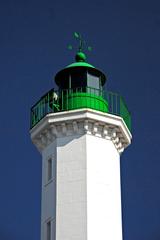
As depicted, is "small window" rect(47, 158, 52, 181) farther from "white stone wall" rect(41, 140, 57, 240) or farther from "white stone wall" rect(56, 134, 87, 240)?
"white stone wall" rect(56, 134, 87, 240)

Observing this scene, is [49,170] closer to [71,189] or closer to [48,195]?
[48,195]

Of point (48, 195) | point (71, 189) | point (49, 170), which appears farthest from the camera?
point (49, 170)

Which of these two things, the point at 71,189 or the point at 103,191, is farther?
the point at 103,191

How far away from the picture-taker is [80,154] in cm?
2444

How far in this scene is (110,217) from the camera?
24031mm

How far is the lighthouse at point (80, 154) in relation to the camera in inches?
932

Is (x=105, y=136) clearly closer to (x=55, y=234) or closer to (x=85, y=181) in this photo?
(x=85, y=181)

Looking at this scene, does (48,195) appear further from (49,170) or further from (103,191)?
(103,191)

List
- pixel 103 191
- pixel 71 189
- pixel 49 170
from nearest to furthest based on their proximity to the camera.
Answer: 1. pixel 71 189
2. pixel 103 191
3. pixel 49 170

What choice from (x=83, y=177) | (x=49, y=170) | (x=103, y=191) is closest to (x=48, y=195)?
(x=49, y=170)

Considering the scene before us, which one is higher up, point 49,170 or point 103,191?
point 49,170

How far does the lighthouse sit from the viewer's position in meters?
23.7

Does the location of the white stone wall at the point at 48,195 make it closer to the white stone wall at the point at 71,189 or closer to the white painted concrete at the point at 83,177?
the white painted concrete at the point at 83,177

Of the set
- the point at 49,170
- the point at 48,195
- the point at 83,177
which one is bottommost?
the point at 48,195
